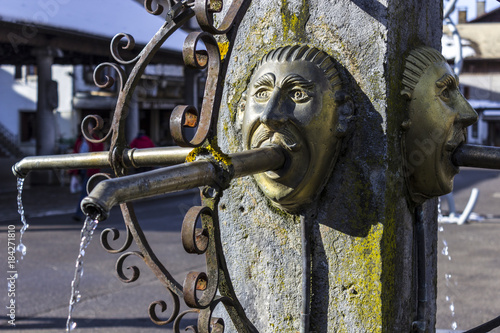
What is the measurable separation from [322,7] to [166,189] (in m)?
0.64

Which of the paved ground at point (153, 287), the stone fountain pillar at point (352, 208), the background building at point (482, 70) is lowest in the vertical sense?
the paved ground at point (153, 287)

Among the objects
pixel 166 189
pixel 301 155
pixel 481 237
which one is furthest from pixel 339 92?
pixel 481 237

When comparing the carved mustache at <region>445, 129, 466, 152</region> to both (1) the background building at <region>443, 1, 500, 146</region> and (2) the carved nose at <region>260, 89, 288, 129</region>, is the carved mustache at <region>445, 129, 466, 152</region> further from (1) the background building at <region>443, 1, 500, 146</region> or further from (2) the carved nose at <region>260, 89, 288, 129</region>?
(1) the background building at <region>443, 1, 500, 146</region>

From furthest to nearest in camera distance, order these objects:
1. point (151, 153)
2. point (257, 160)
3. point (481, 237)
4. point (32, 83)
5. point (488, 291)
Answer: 1. point (32, 83)
2. point (481, 237)
3. point (488, 291)
4. point (151, 153)
5. point (257, 160)

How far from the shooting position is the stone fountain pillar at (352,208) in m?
1.37

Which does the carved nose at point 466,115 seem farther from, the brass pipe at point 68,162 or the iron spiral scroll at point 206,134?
the brass pipe at point 68,162

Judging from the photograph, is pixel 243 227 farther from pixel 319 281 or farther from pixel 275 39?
pixel 275 39

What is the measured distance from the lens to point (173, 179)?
105 centimetres

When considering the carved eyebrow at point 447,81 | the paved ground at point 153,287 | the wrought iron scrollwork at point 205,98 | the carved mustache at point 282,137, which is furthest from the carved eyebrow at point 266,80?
the paved ground at point 153,287

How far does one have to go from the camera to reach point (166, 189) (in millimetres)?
1058

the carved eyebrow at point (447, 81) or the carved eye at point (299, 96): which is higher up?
the carved eyebrow at point (447, 81)

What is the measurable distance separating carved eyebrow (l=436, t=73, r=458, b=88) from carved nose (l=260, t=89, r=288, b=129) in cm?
37

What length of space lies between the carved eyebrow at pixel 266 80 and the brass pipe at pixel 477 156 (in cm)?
46

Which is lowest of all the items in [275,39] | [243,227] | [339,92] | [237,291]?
[237,291]
